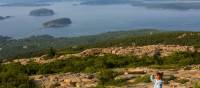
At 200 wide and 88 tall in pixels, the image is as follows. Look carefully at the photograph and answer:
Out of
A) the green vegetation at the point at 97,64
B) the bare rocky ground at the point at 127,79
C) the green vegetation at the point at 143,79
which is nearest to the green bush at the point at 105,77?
the bare rocky ground at the point at 127,79

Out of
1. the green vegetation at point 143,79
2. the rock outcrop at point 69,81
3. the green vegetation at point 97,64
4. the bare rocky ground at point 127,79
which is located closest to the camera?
the bare rocky ground at point 127,79

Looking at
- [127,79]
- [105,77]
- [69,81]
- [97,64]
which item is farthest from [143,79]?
[97,64]

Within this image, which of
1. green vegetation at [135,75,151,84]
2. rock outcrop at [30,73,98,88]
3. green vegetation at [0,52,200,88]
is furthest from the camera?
green vegetation at [0,52,200,88]

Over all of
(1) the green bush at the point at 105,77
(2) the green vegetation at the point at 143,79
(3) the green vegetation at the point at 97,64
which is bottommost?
(3) the green vegetation at the point at 97,64

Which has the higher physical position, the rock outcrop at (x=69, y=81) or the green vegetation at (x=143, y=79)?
the green vegetation at (x=143, y=79)

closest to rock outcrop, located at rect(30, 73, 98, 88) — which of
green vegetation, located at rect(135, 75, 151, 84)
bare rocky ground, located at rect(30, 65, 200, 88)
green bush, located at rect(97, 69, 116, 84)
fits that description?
bare rocky ground, located at rect(30, 65, 200, 88)

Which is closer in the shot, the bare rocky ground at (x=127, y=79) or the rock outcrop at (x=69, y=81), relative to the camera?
the bare rocky ground at (x=127, y=79)

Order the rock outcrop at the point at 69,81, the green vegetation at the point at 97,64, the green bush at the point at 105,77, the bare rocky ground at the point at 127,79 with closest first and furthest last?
the bare rocky ground at the point at 127,79 → the rock outcrop at the point at 69,81 → the green bush at the point at 105,77 → the green vegetation at the point at 97,64

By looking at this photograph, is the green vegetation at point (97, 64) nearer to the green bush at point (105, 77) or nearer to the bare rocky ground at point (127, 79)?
the bare rocky ground at point (127, 79)

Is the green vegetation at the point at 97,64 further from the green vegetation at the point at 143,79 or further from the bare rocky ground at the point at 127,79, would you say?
the green vegetation at the point at 143,79

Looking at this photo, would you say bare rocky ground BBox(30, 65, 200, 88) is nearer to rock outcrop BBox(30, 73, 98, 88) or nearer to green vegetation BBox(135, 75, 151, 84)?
rock outcrop BBox(30, 73, 98, 88)

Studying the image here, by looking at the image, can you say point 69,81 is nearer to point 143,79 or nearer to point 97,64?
point 143,79
